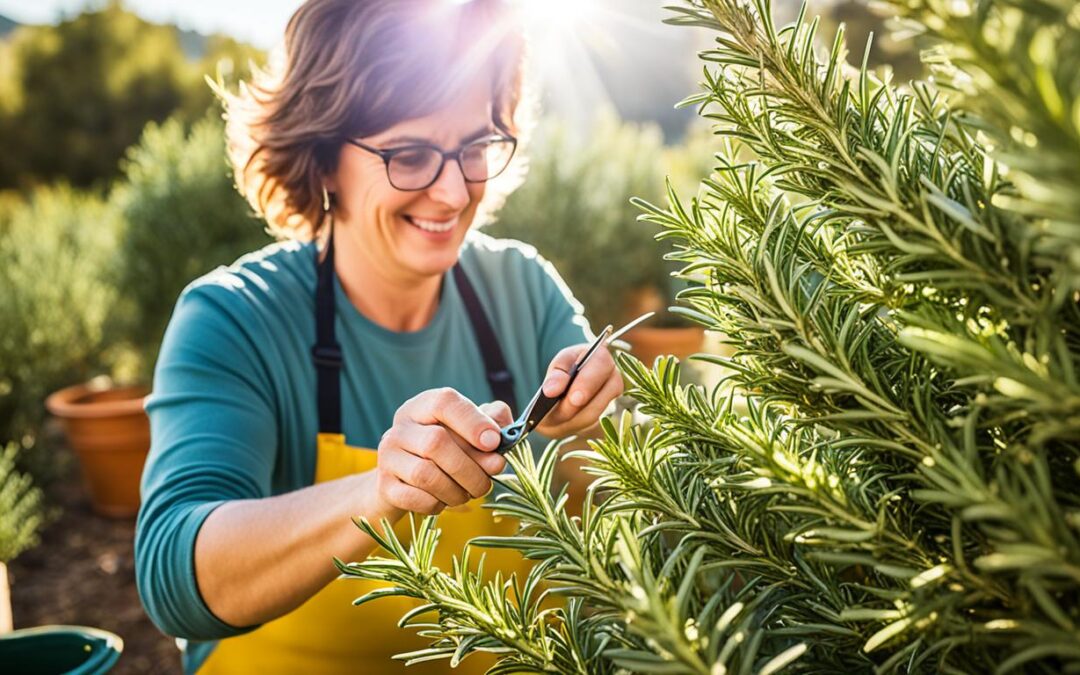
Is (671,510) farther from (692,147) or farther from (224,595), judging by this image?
(692,147)

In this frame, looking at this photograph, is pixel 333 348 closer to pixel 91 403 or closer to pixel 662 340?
pixel 91 403

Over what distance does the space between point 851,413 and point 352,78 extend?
1727 millimetres

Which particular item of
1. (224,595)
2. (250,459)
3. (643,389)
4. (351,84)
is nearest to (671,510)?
(643,389)

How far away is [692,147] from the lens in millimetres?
10133

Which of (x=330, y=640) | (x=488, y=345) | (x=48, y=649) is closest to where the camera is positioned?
(x=48, y=649)

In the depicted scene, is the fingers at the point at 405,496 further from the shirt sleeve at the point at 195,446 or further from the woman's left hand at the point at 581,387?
the shirt sleeve at the point at 195,446

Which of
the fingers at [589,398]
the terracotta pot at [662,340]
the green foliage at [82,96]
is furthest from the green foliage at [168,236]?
the green foliage at [82,96]

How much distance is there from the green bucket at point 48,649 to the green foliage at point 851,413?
43.3 inches

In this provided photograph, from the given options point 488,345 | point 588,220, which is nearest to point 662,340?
point 588,220

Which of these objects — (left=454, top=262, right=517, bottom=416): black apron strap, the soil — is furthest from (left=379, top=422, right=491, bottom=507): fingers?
the soil

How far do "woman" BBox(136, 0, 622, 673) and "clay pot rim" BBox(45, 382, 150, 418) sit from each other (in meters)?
2.95

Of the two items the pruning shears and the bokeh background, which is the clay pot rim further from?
the pruning shears

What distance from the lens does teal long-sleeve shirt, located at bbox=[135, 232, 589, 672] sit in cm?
142

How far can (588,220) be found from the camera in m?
7.63
